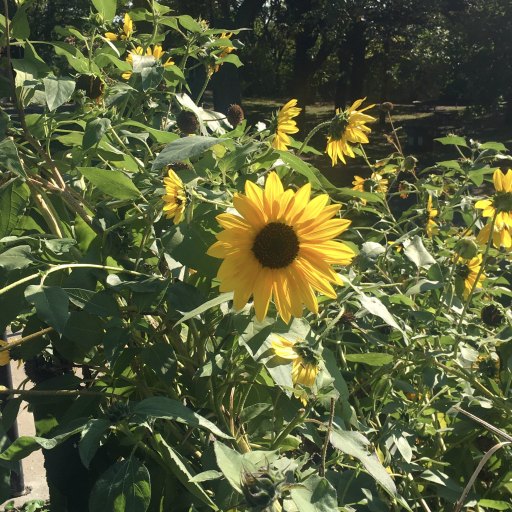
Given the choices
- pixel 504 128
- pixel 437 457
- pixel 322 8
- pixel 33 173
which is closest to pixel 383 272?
pixel 437 457

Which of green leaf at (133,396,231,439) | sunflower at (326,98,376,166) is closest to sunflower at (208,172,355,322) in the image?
green leaf at (133,396,231,439)

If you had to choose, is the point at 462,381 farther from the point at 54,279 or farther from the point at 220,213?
the point at 54,279

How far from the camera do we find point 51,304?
2.25 ft

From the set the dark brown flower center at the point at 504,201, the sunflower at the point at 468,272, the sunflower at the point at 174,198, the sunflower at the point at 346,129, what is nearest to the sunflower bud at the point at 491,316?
the sunflower at the point at 468,272

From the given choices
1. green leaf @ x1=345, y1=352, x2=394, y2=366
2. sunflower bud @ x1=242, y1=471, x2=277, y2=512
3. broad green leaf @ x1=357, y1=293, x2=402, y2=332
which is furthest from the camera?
green leaf @ x1=345, y1=352, x2=394, y2=366

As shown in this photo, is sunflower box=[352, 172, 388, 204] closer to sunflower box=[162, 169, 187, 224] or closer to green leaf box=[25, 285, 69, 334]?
sunflower box=[162, 169, 187, 224]

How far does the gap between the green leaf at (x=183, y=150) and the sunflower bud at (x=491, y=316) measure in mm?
648

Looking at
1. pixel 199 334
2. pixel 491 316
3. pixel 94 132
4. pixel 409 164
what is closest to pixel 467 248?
pixel 491 316

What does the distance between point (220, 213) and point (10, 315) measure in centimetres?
24

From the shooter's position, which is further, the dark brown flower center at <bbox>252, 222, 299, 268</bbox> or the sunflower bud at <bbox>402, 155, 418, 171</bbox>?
the sunflower bud at <bbox>402, 155, 418, 171</bbox>

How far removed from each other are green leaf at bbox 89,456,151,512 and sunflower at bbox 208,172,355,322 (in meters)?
0.19

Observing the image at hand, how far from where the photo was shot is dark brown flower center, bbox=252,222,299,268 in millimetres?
779

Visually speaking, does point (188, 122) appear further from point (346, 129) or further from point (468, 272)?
point (468, 272)

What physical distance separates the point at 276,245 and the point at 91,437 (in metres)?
0.27
